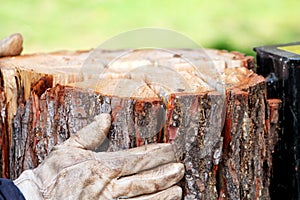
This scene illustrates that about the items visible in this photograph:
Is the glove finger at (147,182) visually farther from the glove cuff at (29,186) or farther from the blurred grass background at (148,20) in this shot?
the blurred grass background at (148,20)

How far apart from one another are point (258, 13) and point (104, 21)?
147cm

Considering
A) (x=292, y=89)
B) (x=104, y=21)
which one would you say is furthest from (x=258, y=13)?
(x=292, y=89)

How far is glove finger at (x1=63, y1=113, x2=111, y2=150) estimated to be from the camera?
6.57ft

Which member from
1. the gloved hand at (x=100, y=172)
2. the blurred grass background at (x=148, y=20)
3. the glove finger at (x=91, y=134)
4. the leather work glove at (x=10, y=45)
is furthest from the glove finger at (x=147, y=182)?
the blurred grass background at (x=148, y=20)

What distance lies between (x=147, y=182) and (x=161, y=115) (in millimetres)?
243

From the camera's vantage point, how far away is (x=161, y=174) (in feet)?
6.34

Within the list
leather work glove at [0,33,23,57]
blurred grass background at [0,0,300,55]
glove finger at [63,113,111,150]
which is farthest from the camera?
blurred grass background at [0,0,300,55]

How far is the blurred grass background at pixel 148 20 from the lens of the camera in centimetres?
539

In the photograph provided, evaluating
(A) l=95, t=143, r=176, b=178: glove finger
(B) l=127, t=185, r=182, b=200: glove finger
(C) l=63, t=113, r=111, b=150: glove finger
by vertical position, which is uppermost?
(C) l=63, t=113, r=111, b=150: glove finger

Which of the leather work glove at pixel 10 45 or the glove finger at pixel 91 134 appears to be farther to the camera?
the leather work glove at pixel 10 45

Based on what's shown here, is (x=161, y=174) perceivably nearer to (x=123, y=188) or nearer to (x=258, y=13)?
(x=123, y=188)

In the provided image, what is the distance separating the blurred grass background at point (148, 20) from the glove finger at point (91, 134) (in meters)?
3.30

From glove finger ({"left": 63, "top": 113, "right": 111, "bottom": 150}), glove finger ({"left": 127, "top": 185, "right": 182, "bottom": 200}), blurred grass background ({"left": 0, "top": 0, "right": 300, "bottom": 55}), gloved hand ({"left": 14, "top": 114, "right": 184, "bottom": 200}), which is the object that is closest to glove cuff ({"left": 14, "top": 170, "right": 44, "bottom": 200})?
gloved hand ({"left": 14, "top": 114, "right": 184, "bottom": 200})

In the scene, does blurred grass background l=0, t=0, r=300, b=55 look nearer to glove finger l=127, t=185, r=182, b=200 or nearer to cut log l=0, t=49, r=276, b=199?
cut log l=0, t=49, r=276, b=199
